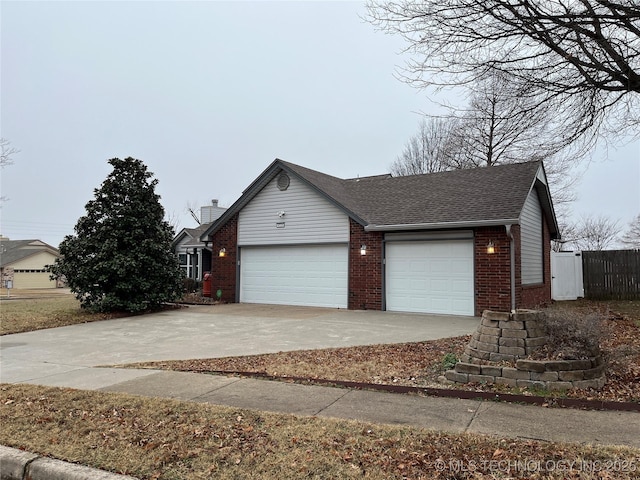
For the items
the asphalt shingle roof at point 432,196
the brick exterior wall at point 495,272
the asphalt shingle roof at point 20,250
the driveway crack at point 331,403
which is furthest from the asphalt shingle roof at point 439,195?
the asphalt shingle roof at point 20,250

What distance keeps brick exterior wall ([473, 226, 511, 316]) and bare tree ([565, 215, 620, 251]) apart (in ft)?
99.7

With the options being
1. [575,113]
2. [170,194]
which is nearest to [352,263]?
[575,113]

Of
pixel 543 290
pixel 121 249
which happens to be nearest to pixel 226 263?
pixel 121 249

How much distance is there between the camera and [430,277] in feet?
40.9

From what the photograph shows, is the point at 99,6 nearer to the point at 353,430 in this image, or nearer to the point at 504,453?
the point at 353,430

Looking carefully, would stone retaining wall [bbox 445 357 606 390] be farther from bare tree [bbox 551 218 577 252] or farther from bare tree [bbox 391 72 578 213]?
bare tree [bbox 551 218 577 252]

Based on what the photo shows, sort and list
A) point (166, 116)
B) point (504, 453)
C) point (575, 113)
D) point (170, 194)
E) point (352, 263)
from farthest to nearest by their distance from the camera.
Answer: point (170, 194), point (166, 116), point (352, 263), point (575, 113), point (504, 453)

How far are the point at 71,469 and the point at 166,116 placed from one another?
72.7ft

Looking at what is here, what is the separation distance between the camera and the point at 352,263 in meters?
13.7

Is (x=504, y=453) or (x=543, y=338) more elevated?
(x=543, y=338)

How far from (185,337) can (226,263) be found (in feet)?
24.7

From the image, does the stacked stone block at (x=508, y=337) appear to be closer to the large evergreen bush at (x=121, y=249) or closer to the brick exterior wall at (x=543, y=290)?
the brick exterior wall at (x=543, y=290)

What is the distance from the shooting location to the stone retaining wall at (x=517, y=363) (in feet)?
15.7

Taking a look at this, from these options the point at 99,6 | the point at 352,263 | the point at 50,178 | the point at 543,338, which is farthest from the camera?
the point at 50,178
